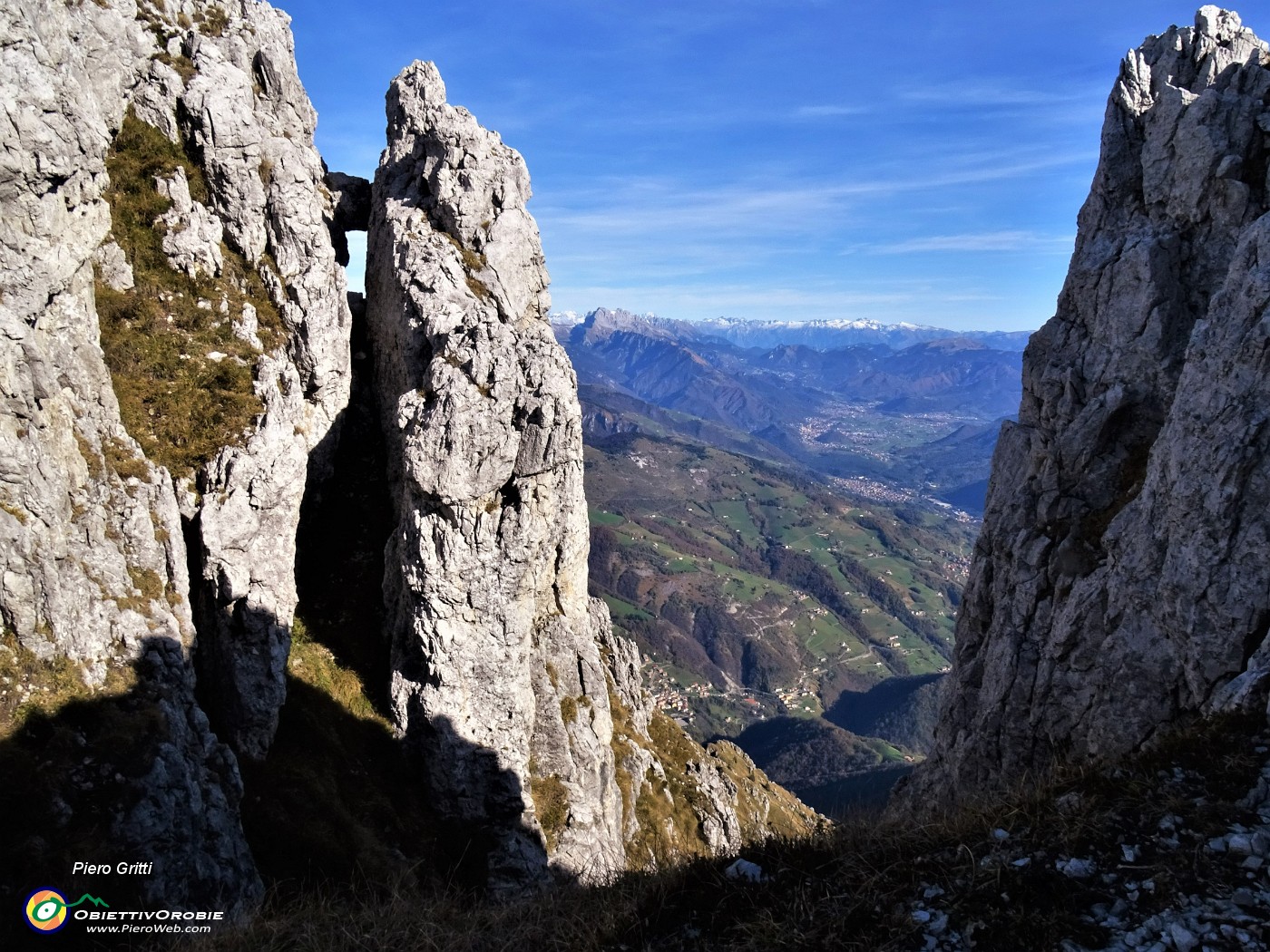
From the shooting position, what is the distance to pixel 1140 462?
2975cm

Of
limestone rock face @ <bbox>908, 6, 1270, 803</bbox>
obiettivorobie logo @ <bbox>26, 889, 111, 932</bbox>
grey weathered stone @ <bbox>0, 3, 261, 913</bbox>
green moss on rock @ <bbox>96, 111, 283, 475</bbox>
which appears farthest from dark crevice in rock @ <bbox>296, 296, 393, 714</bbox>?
limestone rock face @ <bbox>908, 6, 1270, 803</bbox>

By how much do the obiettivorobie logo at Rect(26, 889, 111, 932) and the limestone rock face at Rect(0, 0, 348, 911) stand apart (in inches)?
62.4

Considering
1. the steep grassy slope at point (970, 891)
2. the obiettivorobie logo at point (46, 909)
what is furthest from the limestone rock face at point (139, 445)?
the steep grassy slope at point (970, 891)

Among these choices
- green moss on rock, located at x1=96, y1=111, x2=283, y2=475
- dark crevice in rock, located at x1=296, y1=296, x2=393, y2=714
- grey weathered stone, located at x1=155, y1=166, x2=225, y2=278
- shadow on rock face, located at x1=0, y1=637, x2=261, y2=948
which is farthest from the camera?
dark crevice in rock, located at x1=296, y1=296, x2=393, y2=714

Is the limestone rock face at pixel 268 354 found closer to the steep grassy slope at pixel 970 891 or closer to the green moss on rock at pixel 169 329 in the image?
the green moss on rock at pixel 169 329

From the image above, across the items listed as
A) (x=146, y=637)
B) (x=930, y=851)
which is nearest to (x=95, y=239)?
(x=146, y=637)

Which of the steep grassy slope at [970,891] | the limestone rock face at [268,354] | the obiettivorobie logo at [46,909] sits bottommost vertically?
the obiettivorobie logo at [46,909]

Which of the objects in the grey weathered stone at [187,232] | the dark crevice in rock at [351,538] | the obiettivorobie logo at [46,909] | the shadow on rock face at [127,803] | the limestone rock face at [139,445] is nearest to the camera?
the obiettivorobie logo at [46,909]

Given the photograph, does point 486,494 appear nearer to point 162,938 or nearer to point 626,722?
point 162,938

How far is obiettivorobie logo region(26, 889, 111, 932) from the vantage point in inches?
613

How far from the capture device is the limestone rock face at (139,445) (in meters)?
19.5

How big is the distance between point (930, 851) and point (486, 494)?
1079 inches

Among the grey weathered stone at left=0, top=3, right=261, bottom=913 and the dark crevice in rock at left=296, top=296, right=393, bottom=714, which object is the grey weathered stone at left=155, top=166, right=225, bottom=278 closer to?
the grey weathered stone at left=0, top=3, right=261, bottom=913

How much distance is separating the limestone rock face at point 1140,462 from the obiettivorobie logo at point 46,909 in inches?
1020
